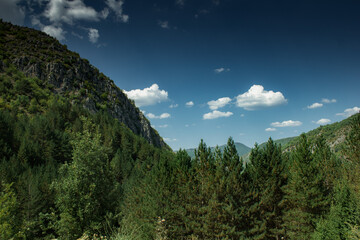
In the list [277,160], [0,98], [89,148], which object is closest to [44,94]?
[0,98]

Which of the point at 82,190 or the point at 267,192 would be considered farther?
the point at 267,192

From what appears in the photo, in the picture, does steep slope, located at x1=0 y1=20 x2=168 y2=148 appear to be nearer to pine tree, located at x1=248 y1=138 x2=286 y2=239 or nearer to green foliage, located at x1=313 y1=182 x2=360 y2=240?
pine tree, located at x1=248 y1=138 x2=286 y2=239

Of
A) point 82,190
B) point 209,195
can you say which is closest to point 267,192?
point 209,195

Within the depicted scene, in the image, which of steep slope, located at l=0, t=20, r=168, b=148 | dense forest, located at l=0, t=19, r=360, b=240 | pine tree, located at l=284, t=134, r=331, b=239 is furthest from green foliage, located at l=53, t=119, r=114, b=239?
steep slope, located at l=0, t=20, r=168, b=148

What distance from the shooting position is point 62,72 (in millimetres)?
103688

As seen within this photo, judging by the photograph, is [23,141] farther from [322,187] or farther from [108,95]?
[108,95]

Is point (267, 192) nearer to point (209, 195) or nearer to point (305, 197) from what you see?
point (305, 197)

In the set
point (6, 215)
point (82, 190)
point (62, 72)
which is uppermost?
point (62, 72)

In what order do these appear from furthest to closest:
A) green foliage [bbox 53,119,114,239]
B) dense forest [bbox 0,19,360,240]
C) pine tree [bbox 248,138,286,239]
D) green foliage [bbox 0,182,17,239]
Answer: pine tree [bbox 248,138,286,239] → dense forest [bbox 0,19,360,240] → green foliage [bbox 53,119,114,239] → green foliage [bbox 0,182,17,239]

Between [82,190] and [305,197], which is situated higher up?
[82,190]

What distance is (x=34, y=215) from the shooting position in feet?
103

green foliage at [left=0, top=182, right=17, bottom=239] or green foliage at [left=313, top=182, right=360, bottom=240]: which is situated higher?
green foliage at [left=0, top=182, right=17, bottom=239]

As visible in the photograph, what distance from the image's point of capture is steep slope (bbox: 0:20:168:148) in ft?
316

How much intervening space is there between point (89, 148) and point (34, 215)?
904 inches
